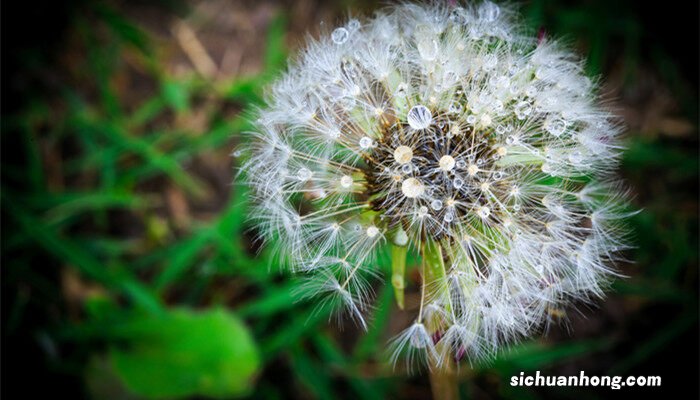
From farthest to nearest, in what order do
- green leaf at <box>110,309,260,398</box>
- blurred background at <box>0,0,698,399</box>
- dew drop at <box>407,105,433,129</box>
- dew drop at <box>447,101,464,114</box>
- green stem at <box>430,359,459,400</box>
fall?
1. blurred background at <box>0,0,698,399</box>
2. green leaf at <box>110,309,260,398</box>
3. green stem at <box>430,359,459,400</box>
4. dew drop at <box>447,101,464,114</box>
5. dew drop at <box>407,105,433,129</box>

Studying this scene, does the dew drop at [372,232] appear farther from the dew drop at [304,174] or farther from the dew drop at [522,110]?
the dew drop at [522,110]

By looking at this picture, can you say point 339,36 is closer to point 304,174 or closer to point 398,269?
point 304,174

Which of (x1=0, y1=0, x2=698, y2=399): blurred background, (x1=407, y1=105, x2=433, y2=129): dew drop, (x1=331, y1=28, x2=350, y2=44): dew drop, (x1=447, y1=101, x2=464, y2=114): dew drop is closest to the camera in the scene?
(x1=407, y1=105, x2=433, y2=129): dew drop

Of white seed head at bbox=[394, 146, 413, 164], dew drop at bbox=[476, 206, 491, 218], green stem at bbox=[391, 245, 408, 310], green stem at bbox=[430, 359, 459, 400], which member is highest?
white seed head at bbox=[394, 146, 413, 164]

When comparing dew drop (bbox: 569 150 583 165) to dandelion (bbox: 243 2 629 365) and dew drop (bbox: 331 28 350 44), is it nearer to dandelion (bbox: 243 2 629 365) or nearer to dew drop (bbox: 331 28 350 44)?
dandelion (bbox: 243 2 629 365)

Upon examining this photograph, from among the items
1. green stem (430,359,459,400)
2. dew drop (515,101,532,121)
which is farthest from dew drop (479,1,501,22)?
green stem (430,359,459,400)

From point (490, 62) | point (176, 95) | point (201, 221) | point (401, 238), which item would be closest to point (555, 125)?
point (490, 62)

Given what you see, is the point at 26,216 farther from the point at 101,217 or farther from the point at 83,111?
the point at 83,111
